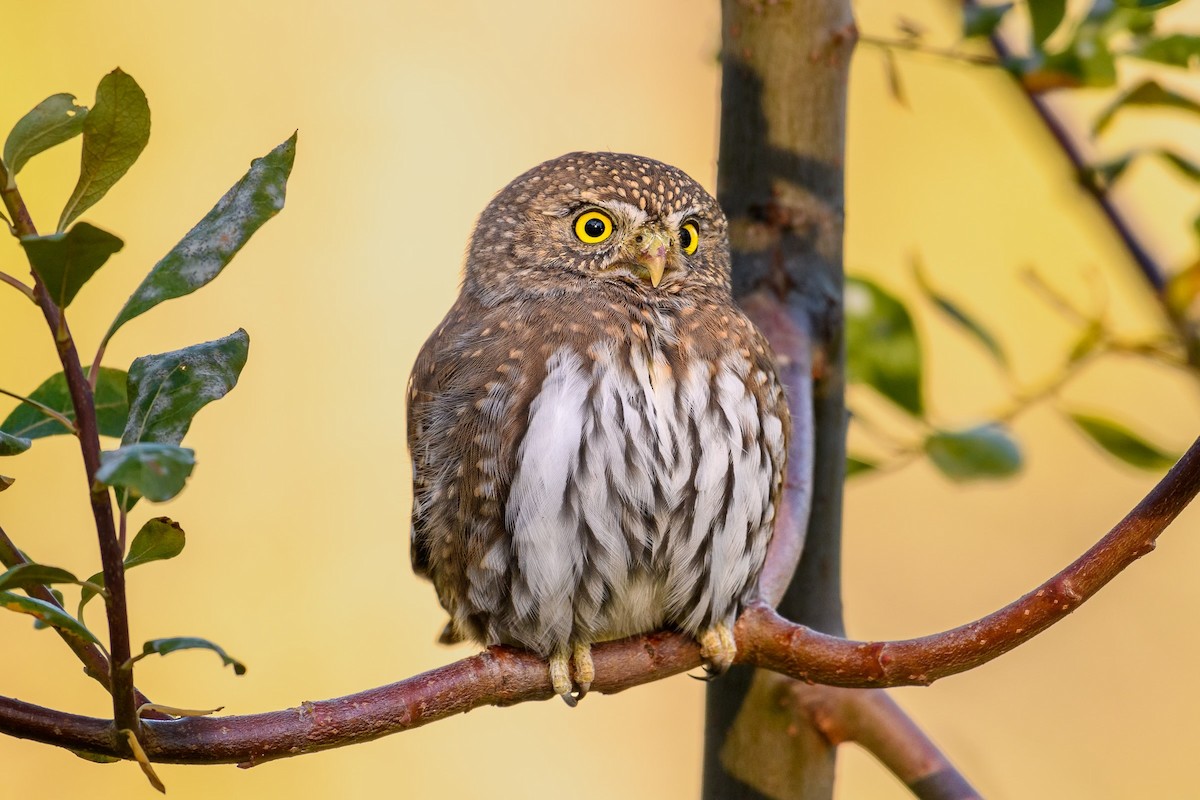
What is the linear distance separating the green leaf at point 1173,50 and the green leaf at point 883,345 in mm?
702

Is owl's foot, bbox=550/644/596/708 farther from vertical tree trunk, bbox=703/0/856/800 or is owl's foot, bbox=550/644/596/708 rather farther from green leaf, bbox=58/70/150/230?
green leaf, bbox=58/70/150/230

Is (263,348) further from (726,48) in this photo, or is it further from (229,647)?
(726,48)

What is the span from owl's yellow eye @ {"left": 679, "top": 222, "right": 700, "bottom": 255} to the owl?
0.20 meters

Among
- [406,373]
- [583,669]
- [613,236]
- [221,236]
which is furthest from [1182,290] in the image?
[406,373]

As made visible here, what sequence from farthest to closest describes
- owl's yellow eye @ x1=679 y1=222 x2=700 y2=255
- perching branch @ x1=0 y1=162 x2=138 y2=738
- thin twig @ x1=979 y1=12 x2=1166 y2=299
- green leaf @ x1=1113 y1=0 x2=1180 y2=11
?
1. owl's yellow eye @ x1=679 y1=222 x2=700 y2=255
2. thin twig @ x1=979 y1=12 x2=1166 y2=299
3. green leaf @ x1=1113 y1=0 x2=1180 y2=11
4. perching branch @ x1=0 y1=162 x2=138 y2=738

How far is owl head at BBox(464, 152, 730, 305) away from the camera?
2.95 m

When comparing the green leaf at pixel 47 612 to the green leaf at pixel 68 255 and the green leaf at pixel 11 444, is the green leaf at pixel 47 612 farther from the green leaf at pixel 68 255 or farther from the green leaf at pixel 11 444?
the green leaf at pixel 68 255

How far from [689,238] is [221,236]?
5.21ft

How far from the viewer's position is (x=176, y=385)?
1604 mm

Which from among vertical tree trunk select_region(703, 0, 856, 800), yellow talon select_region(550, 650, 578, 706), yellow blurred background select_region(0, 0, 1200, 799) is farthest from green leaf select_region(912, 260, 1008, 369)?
yellow blurred background select_region(0, 0, 1200, 799)

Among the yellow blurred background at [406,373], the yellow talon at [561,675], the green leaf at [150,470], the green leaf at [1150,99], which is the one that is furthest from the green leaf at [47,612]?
the yellow blurred background at [406,373]

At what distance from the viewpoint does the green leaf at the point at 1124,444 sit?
2.88 meters

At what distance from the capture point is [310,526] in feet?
17.5

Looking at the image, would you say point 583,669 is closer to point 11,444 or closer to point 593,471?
point 593,471
